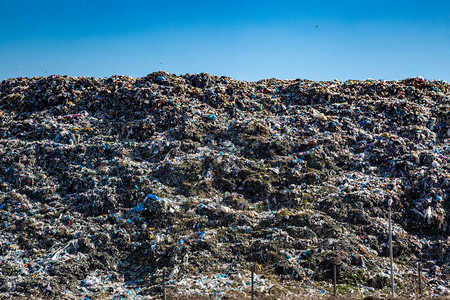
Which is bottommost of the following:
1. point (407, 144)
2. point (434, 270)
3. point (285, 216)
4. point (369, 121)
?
point (434, 270)

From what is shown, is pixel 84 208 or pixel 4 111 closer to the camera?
pixel 84 208

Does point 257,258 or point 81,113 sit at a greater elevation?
point 81,113

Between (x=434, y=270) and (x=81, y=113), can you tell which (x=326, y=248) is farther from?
(x=81, y=113)

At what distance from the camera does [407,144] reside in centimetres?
1536

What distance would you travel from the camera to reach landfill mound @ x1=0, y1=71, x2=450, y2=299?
1005 cm

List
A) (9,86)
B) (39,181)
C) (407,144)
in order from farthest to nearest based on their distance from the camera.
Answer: (9,86) → (407,144) → (39,181)

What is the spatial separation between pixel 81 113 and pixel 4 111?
4.15 metres

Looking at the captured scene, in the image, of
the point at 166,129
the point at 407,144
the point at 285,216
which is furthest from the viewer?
the point at 166,129

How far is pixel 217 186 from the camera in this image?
13.5 m

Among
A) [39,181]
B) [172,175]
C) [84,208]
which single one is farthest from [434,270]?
[39,181]

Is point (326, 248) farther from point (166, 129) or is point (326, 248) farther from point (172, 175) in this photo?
point (166, 129)

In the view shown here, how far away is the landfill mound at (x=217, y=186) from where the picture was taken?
1005 centimetres

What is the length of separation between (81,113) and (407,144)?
16.2 m

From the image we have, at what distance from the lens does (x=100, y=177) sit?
44.5 feet
